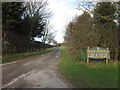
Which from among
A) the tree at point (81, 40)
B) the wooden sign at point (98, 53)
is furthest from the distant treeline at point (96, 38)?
the wooden sign at point (98, 53)

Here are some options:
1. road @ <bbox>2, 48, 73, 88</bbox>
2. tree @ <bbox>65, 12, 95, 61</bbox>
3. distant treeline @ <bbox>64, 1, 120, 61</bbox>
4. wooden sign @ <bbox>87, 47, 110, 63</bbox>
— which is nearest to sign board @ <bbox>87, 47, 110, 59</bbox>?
wooden sign @ <bbox>87, 47, 110, 63</bbox>

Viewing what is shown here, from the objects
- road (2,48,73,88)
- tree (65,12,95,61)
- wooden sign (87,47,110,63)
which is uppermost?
tree (65,12,95,61)

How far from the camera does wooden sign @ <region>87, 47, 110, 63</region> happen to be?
894 cm

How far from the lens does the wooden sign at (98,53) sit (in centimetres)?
894

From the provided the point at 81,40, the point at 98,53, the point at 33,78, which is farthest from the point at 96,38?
the point at 33,78

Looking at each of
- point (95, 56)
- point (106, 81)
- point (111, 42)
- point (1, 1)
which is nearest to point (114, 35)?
point (111, 42)

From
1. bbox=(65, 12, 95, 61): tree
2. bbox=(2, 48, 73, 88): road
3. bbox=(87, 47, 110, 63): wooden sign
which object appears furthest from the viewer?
bbox=(65, 12, 95, 61): tree

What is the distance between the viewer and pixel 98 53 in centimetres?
908

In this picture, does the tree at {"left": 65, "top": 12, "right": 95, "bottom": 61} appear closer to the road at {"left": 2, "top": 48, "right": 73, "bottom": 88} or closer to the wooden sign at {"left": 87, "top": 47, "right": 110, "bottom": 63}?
the wooden sign at {"left": 87, "top": 47, "right": 110, "bottom": 63}

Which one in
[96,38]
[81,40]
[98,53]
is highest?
[96,38]

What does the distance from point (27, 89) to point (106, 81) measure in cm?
337

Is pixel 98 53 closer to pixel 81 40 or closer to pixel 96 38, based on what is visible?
pixel 96 38

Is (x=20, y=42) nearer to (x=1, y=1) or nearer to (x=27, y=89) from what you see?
(x=1, y=1)

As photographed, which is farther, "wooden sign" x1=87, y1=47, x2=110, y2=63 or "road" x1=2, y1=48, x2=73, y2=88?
"wooden sign" x1=87, y1=47, x2=110, y2=63
